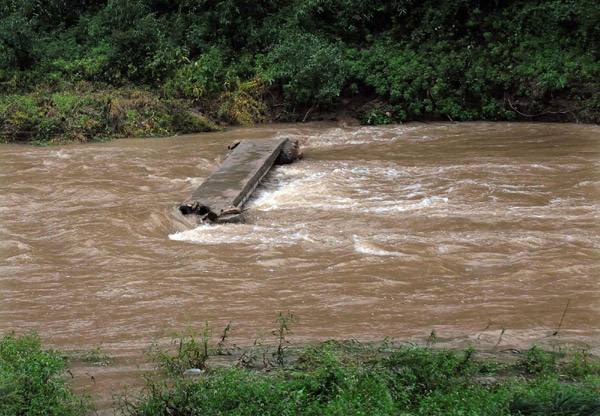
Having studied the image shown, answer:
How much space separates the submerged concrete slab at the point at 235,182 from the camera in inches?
343

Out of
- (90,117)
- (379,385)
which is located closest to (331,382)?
(379,385)

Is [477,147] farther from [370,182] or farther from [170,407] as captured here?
[170,407]

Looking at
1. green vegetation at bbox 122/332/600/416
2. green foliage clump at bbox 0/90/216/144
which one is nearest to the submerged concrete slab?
green foliage clump at bbox 0/90/216/144

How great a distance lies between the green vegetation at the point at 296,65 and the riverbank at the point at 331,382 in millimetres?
11640

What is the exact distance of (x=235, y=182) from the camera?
32.5 feet

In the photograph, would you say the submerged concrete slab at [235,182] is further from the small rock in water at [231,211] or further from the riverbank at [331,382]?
the riverbank at [331,382]

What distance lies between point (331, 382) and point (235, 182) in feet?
20.3

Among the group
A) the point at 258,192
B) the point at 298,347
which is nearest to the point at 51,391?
the point at 298,347

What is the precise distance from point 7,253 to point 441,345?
5173 mm

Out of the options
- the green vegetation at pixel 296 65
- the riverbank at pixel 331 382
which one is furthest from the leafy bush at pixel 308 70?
the riverbank at pixel 331 382

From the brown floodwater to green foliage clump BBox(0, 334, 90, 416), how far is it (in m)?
1.02

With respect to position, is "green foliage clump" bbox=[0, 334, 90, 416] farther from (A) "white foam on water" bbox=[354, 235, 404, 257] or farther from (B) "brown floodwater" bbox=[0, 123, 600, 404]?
(A) "white foam on water" bbox=[354, 235, 404, 257]

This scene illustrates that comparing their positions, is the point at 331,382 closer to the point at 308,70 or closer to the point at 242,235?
the point at 242,235

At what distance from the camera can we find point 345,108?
1698 cm
